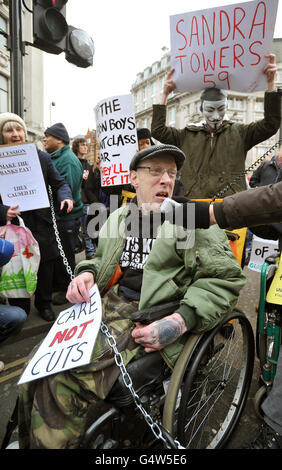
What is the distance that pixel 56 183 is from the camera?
10.3 feet

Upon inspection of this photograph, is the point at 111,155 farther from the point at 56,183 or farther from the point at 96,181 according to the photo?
the point at 96,181

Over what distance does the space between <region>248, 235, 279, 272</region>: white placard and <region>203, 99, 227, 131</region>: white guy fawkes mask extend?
157 cm

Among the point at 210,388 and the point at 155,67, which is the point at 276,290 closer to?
the point at 210,388

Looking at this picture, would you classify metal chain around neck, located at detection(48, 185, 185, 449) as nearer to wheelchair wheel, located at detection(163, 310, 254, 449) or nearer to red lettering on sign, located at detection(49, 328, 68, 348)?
wheelchair wheel, located at detection(163, 310, 254, 449)

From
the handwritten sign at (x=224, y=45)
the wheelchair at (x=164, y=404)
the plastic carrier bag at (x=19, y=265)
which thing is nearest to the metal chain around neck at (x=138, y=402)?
the wheelchair at (x=164, y=404)

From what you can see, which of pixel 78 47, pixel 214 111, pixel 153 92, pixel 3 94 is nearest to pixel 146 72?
pixel 153 92

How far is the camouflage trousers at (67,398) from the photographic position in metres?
1.19

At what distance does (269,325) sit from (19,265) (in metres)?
2.06

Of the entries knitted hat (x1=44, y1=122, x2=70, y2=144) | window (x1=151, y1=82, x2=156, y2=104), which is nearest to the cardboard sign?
knitted hat (x1=44, y1=122, x2=70, y2=144)

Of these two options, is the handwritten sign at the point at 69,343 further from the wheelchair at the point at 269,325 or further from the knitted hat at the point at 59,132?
the knitted hat at the point at 59,132

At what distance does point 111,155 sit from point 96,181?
2.03 meters

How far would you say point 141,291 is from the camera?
157 cm
